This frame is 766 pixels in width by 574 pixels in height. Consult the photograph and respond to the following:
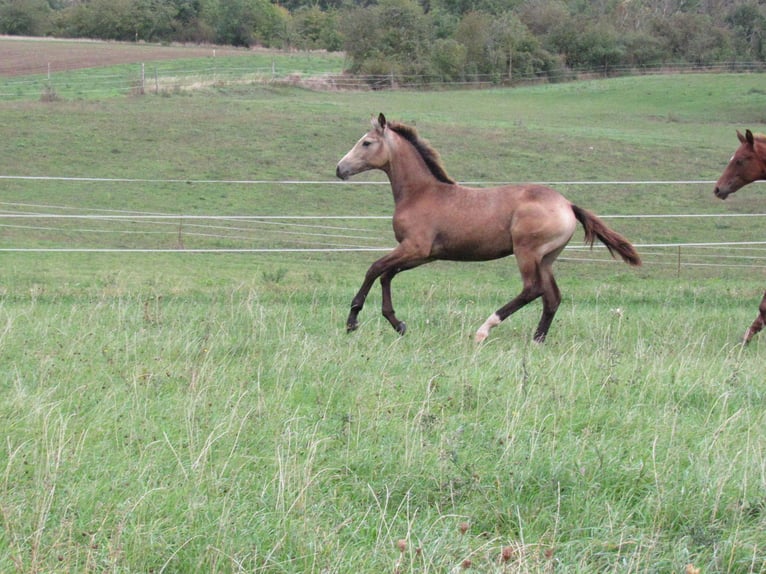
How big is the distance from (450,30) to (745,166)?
60622 mm

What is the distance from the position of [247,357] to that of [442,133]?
26832 mm

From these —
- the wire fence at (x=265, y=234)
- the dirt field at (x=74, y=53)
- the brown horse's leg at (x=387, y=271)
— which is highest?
the dirt field at (x=74, y=53)

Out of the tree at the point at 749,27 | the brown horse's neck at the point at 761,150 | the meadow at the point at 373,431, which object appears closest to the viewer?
the meadow at the point at 373,431

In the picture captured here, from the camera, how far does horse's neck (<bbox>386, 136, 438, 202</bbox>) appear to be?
9.12 meters

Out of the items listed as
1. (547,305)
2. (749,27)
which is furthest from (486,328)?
(749,27)

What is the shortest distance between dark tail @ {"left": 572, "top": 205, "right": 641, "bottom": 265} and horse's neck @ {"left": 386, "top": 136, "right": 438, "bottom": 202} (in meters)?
1.34

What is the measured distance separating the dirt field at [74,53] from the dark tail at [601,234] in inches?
1748

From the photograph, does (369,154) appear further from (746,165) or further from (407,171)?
(746,165)

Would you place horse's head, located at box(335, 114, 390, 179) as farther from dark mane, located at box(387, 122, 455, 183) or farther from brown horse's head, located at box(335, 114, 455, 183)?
dark mane, located at box(387, 122, 455, 183)

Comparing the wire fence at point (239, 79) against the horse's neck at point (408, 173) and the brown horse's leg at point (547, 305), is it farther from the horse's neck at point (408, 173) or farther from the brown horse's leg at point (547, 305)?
the brown horse's leg at point (547, 305)

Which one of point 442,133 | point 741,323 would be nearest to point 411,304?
point 741,323

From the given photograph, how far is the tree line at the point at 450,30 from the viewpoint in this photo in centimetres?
5738

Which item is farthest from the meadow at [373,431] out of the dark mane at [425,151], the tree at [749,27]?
the tree at [749,27]

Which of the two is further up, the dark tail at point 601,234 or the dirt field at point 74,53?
the dirt field at point 74,53
